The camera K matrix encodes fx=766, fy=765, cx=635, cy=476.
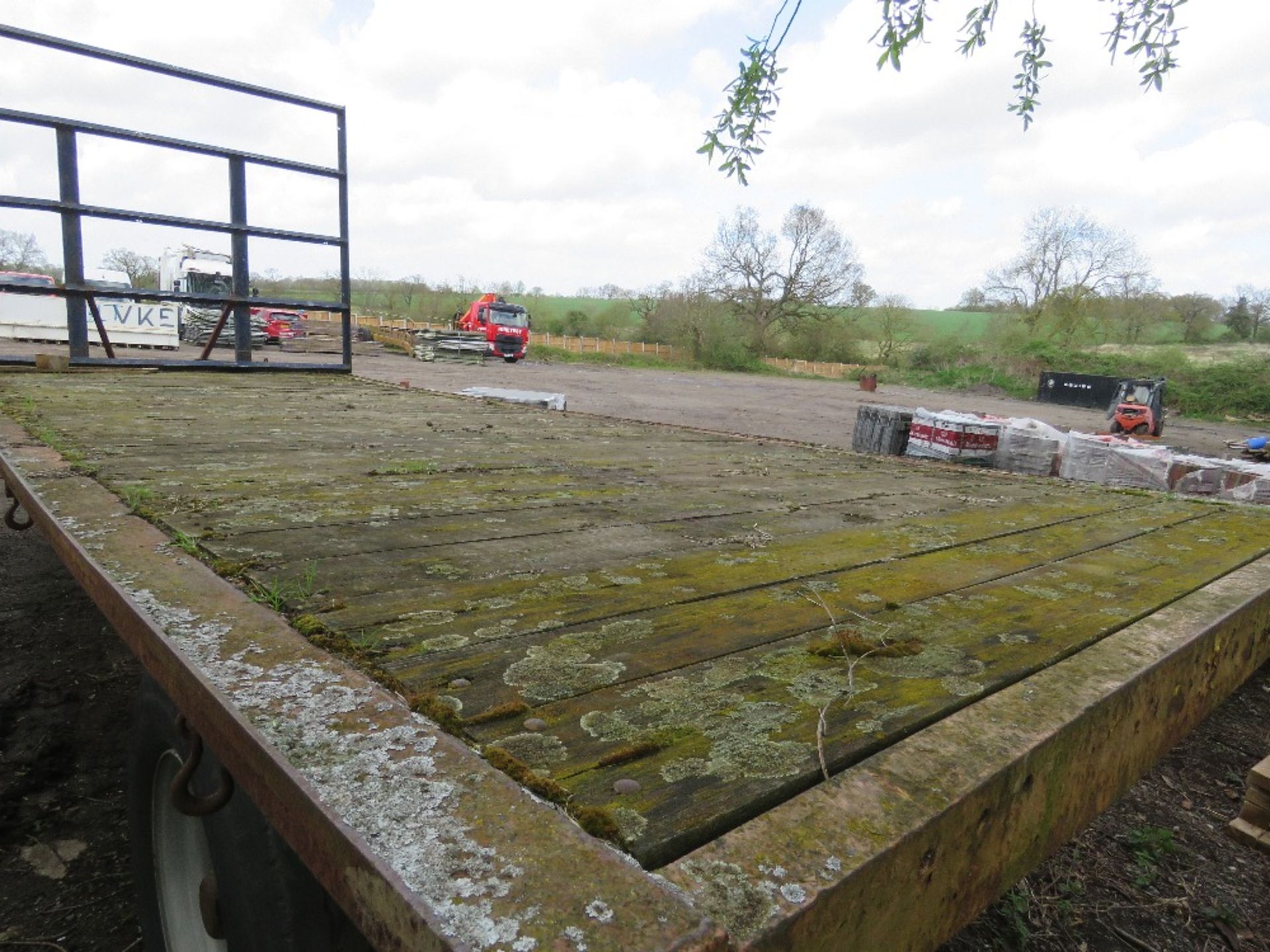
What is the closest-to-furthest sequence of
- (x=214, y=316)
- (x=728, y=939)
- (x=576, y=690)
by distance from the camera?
(x=728, y=939), (x=576, y=690), (x=214, y=316)

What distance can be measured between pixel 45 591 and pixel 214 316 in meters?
18.8

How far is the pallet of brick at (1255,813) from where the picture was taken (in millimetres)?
1693

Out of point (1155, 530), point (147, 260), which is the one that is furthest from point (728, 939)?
point (147, 260)

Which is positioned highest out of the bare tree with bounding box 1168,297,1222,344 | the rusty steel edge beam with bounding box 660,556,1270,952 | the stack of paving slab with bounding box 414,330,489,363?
the bare tree with bounding box 1168,297,1222,344

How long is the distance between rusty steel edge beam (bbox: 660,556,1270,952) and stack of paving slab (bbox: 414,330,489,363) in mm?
28349

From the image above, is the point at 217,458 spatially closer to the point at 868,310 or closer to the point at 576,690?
the point at 576,690

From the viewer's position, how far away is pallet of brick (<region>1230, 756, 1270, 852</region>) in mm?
1693

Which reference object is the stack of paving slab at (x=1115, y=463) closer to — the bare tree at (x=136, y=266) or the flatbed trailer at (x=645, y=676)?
the flatbed trailer at (x=645, y=676)

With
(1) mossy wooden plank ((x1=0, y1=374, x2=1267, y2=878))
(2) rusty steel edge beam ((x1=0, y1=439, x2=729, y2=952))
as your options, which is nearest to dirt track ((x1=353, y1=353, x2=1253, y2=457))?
(1) mossy wooden plank ((x1=0, y1=374, x2=1267, y2=878))

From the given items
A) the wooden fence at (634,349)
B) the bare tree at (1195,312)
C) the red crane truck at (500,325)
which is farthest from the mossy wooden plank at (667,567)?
the bare tree at (1195,312)

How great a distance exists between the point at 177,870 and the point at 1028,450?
7.24 metres

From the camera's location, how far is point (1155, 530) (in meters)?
2.22

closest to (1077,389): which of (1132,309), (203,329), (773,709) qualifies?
(1132,309)

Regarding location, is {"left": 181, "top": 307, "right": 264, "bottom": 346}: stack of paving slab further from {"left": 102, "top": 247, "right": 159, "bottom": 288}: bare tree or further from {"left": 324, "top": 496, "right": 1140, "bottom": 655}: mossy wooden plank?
{"left": 324, "top": 496, "right": 1140, "bottom": 655}: mossy wooden plank
